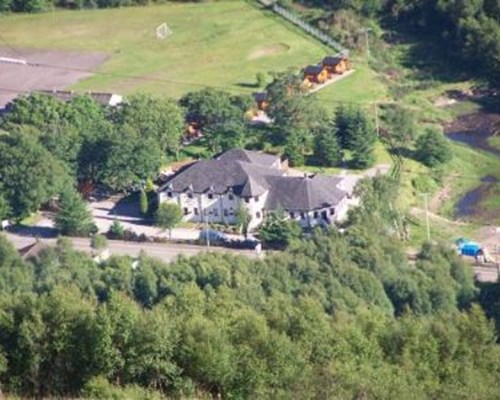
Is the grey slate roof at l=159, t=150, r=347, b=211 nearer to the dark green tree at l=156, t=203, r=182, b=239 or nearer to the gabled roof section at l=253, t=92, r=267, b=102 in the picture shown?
the dark green tree at l=156, t=203, r=182, b=239

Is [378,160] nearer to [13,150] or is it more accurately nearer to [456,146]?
[456,146]

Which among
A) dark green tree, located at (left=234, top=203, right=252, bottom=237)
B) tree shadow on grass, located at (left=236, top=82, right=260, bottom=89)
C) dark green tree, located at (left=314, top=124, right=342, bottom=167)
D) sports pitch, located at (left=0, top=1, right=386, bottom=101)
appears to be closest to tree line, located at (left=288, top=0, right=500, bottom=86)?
sports pitch, located at (left=0, top=1, right=386, bottom=101)

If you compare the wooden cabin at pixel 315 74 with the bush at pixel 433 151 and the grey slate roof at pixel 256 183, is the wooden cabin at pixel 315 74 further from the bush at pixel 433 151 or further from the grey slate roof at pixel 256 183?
the grey slate roof at pixel 256 183

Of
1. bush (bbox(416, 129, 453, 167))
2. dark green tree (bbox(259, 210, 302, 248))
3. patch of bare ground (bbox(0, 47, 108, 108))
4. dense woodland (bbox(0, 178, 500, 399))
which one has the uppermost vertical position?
dense woodland (bbox(0, 178, 500, 399))

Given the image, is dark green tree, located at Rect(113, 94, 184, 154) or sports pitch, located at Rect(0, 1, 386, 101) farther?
sports pitch, located at Rect(0, 1, 386, 101)

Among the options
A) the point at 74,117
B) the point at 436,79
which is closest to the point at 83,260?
the point at 74,117

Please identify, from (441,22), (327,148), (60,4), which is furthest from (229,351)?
(60,4)

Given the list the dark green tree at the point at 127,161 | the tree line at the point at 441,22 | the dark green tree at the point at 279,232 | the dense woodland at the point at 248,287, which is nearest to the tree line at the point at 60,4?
the tree line at the point at 441,22
